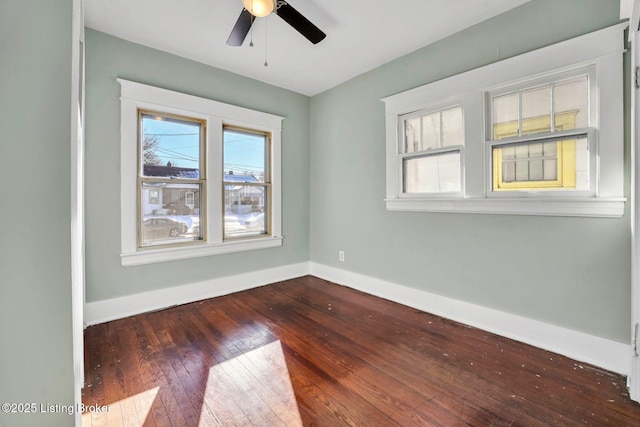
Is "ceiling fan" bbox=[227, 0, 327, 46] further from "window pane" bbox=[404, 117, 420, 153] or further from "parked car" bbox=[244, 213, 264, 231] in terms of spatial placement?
"parked car" bbox=[244, 213, 264, 231]

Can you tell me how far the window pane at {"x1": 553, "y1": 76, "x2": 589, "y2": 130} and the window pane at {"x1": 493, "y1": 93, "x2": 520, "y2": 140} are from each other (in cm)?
26

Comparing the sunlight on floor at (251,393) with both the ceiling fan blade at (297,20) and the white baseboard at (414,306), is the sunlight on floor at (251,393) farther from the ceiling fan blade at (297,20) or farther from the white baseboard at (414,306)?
the ceiling fan blade at (297,20)

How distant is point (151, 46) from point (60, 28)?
7.63ft

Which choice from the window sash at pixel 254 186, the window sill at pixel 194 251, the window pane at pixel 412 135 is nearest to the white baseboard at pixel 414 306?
the window sill at pixel 194 251

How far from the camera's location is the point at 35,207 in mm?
854

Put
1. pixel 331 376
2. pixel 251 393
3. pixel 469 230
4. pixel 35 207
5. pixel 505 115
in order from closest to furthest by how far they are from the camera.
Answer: pixel 35 207, pixel 251 393, pixel 331 376, pixel 505 115, pixel 469 230

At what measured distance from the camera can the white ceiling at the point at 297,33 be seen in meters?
2.21

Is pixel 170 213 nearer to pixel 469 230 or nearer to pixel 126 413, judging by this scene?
pixel 126 413

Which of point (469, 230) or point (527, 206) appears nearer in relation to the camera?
point (527, 206)

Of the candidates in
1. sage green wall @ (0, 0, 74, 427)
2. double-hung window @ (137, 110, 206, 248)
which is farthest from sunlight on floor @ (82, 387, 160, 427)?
double-hung window @ (137, 110, 206, 248)

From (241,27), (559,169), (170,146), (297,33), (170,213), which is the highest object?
(297,33)

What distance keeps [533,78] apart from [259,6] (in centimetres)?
214

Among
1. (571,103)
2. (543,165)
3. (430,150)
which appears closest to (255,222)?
(430,150)

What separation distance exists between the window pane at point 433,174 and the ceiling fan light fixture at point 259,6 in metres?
1.92
